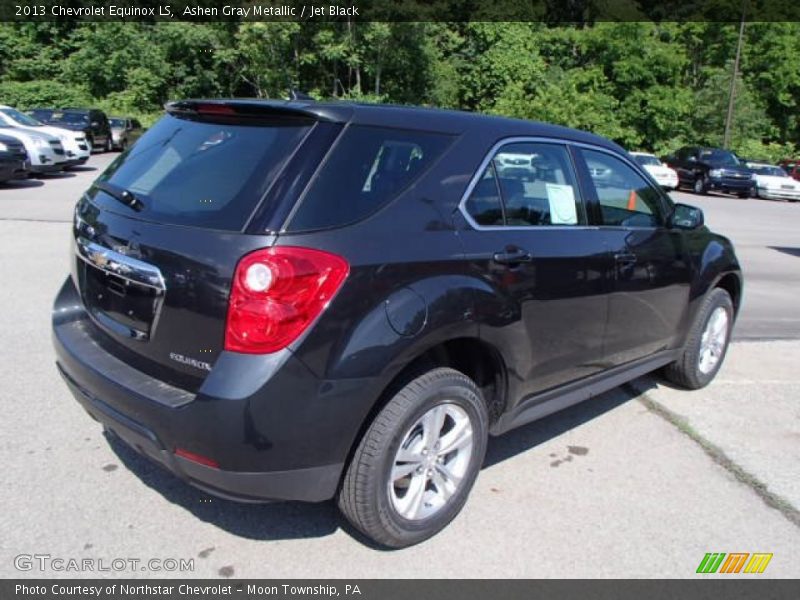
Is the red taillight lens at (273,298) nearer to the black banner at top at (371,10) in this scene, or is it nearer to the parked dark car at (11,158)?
the parked dark car at (11,158)

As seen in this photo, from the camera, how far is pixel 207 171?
Result: 2.84m

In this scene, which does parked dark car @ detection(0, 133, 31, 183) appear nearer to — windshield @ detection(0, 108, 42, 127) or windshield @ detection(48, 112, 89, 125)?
windshield @ detection(0, 108, 42, 127)

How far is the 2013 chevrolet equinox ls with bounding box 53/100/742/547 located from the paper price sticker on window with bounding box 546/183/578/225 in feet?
0.04

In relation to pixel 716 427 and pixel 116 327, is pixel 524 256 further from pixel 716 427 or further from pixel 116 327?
pixel 716 427

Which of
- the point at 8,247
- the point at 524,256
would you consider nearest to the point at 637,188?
the point at 524,256

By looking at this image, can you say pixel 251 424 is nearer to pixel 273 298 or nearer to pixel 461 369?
pixel 273 298

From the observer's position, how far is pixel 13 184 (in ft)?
52.4

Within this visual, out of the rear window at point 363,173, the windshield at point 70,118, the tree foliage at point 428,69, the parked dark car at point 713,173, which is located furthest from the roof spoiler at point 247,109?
the tree foliage at point 428,69

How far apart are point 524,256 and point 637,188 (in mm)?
1487

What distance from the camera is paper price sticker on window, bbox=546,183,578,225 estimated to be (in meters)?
3.56

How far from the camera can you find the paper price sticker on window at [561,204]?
3559mm

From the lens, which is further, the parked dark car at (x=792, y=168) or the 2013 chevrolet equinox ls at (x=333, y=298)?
the parked dark car at (x=792, y=168)

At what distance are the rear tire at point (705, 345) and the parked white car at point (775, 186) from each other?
82.5ft

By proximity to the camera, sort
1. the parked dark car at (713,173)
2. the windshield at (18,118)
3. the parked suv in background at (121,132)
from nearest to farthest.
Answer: the windshield at (18,118), the parked dark car at (713,173), the parked suv in background at (121,132)
